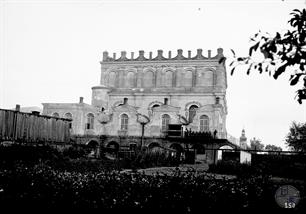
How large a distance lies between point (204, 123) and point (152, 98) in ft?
31.6

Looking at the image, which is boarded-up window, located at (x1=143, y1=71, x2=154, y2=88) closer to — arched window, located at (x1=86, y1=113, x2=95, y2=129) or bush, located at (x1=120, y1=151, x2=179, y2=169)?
arched window, located at (x1=86, y1=113, x2=95, y2=129)

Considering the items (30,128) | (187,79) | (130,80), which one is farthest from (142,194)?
(130,80)

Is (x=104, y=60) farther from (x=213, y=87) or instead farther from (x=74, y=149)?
(x=74, y=149)

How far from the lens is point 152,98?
45344 millimetres

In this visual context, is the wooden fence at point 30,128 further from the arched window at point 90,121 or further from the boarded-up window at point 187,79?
the boarded-up window at point 187,79

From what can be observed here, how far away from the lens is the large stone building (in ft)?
127

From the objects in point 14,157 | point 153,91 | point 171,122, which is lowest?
point 14,157

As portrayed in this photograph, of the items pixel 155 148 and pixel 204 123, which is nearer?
pixel 155 148

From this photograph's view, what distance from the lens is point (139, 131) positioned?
130ft

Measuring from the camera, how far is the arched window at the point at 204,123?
3778 cm

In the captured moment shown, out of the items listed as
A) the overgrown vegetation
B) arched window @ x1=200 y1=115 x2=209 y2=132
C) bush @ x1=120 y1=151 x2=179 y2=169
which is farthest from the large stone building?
the overgrown vegetation

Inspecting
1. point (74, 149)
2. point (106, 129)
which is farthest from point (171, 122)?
point (74, 149)

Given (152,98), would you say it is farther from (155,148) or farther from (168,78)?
(155,148)

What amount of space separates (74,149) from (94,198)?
24425 millimetres
